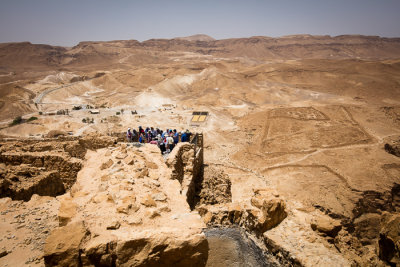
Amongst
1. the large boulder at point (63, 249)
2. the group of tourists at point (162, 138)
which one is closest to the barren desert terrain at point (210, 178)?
the large boulder at point (63, 249)

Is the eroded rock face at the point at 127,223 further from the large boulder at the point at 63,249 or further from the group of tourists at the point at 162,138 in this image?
the group of tourists at the point at 162,138

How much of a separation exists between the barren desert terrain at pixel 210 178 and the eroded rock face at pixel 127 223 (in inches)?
1.0

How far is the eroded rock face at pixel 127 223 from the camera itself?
11.6 feet

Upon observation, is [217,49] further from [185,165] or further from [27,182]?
[27,182]

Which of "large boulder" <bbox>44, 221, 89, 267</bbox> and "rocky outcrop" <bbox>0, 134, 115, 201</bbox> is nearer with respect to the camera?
"large boulder" <bbox>44, 221, 89, 267</bbox>

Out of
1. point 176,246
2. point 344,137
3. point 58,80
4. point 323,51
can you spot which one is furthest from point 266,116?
point 323,51

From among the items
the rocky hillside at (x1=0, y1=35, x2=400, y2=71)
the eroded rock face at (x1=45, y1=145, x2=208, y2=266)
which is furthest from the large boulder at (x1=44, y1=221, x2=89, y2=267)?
the rocky hillside at (x1=0, y1=35, x2=400, y2=71)

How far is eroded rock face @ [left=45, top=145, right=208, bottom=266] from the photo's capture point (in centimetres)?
354

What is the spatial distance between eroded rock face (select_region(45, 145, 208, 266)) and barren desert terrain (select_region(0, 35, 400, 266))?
0.02 m

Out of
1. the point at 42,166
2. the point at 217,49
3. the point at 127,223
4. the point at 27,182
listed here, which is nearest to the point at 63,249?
the point at 127,223

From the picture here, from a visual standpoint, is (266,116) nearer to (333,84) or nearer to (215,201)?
(215,201)

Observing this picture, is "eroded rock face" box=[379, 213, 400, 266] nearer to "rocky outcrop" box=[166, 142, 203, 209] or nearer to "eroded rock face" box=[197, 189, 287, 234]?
"eroded rock face" box=[197, 189, 287, 234]

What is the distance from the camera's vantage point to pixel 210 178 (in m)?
11.3

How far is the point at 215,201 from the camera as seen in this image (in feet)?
31.5
